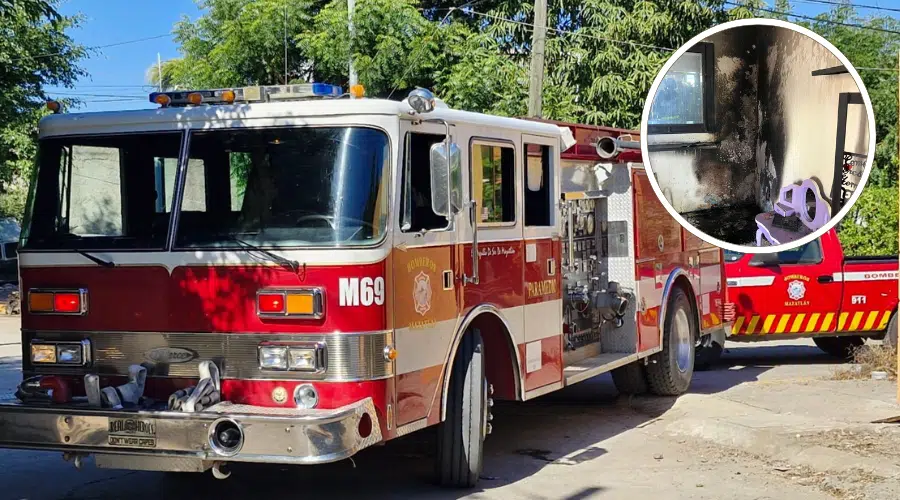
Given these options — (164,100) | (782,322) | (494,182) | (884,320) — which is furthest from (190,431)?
(884,320)

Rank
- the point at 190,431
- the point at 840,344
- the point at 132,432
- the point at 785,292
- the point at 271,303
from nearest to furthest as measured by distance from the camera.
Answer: the point at 190,431
the point at 132,432
the point at 271,303
the point at 785,292
the point at 840,344

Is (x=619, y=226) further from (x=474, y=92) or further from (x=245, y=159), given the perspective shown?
(x=474, y=92)

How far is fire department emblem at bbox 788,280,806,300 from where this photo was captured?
44.8 feet

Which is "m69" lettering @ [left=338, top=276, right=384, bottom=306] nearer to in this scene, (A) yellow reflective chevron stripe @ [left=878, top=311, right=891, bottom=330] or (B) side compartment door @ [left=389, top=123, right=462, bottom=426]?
(B) side compartment door @ [left=389, top=123, right=462, bottom=426]

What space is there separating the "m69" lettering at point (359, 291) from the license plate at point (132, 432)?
4.07 feet

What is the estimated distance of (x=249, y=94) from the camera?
23.2 feet

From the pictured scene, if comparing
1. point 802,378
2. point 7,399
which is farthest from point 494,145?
point 802,378

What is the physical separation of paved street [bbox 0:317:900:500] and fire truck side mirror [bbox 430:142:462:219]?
1942mm

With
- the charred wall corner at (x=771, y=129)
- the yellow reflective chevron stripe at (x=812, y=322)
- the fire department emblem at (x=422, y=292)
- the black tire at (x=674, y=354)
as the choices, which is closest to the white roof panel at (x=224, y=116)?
the fire department emblem at (x=422, y=292)

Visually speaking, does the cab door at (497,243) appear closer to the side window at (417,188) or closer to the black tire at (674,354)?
the side window at (417,188)

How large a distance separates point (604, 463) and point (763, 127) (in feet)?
19.1

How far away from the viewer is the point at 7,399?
6891 millimetres

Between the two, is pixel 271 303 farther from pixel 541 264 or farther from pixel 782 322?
pixel 782 322

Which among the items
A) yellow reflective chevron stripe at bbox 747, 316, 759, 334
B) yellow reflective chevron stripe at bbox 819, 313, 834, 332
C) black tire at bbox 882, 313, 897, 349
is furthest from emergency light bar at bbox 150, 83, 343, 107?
black tire at bbox 882, 313, 897, 349
